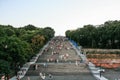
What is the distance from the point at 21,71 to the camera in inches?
2638

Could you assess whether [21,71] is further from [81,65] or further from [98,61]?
[98,61]

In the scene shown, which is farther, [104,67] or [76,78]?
[104,67]

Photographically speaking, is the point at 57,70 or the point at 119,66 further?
the point at 119,66

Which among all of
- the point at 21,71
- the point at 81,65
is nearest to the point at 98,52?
the point at 81,65

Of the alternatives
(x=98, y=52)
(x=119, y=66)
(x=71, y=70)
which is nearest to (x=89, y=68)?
(x=71, y=70)

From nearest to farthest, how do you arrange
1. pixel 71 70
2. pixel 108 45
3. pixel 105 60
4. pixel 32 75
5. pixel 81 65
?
pixel 32 75 < pixel 71 70 < pixel 81 65 < pixel 105 60 < pixel 108 45

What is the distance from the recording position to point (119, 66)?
79.2m

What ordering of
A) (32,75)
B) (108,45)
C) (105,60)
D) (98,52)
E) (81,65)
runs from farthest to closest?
(108,45) < (98,52) < (105,60) < (81,65) < (32,75)

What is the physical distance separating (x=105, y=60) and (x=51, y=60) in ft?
36.1

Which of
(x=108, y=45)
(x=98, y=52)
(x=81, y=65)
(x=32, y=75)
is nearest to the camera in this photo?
(x=32, y=75)

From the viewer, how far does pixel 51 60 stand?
289ft

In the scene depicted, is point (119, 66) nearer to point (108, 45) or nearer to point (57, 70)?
point (57, 70)

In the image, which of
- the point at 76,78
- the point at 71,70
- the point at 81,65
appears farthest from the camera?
the point at 81,65

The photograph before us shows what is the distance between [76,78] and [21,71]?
10.5 metres
